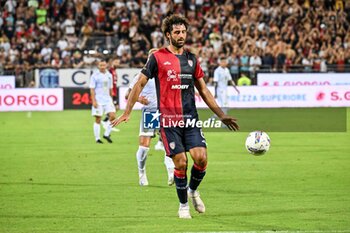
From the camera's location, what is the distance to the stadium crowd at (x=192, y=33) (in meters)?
37.9

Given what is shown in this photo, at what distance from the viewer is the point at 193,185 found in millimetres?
10969

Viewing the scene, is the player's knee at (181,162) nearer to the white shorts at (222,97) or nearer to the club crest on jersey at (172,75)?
the club crest on jersey at (172,75)

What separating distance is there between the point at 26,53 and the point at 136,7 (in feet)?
20.4

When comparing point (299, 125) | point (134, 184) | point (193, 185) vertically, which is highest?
point (193, 185)

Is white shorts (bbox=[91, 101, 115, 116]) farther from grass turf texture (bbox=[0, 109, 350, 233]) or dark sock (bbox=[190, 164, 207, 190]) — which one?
dark sock (bbox=[190, 164, 207, 190])

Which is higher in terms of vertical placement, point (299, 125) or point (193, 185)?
point (193, 185)

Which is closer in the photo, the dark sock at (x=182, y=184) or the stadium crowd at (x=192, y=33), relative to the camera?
the dark sock at (x=182, y=184)

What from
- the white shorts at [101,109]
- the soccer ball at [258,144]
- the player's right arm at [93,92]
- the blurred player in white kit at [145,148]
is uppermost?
the soccer ball at [258,144]

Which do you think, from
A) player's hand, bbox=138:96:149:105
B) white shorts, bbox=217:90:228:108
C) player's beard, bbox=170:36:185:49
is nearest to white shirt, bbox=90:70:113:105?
white shorts, bbox=217:90:228:108

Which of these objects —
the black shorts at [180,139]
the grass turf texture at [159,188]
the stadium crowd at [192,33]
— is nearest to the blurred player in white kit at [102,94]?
the grass turf texture at [159,188]

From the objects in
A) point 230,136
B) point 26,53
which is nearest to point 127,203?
point 230,136

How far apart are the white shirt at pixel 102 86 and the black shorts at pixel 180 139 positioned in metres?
12.9

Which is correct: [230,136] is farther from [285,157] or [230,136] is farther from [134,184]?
[134,184]

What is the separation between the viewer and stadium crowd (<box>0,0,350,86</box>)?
1494 inches
